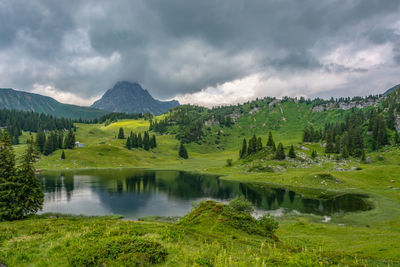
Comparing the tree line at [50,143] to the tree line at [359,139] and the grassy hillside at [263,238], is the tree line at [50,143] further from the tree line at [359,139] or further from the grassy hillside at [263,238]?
the tree line at [359,139]

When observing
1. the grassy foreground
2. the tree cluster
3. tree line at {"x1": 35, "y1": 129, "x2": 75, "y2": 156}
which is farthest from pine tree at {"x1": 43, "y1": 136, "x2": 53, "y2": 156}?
the grassy foreground

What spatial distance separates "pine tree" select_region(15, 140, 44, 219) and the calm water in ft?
51.2

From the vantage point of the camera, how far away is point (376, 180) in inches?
3531

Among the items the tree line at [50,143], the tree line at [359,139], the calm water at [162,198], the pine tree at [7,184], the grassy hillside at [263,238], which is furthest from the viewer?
the tree line at [50,143]

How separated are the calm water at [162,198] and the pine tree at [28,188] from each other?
51.2 ft

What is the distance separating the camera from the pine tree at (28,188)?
44.5 meters

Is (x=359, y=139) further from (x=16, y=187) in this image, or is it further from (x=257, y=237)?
(x=16, y=187)

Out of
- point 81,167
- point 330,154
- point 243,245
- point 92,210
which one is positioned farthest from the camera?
point 81,167

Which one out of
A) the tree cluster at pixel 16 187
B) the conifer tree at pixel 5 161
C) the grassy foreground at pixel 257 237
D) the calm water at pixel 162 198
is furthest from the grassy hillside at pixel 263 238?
the conifer tree at pixel 5 161

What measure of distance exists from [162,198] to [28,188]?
138 feet

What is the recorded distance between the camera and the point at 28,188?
1799 inches

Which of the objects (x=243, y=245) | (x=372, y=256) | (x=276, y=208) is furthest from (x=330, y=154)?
(x=243, y=245)

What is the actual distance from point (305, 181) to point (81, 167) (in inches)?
5794

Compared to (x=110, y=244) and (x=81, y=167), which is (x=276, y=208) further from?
(x=81, y=167)
